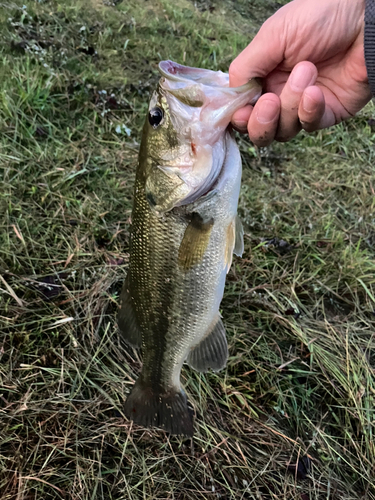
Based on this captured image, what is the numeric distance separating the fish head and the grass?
1.32 meters

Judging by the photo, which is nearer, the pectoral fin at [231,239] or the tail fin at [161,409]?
the pectoral fin at [231,239]

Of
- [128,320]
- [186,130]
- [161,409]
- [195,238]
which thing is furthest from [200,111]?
[161,409]

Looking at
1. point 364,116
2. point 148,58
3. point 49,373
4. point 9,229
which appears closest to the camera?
point 49,373

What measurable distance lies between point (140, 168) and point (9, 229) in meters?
1.54

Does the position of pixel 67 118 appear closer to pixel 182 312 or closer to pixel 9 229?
pixel 9 229

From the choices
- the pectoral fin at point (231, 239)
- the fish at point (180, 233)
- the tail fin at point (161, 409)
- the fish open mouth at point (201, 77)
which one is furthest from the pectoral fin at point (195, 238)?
the tail fin at point (161, 409)

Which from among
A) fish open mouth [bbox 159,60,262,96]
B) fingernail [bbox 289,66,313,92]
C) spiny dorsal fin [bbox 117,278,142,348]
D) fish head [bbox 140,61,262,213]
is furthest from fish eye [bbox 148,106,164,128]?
spiny dorsal fin [bbox 117,278,142,348]

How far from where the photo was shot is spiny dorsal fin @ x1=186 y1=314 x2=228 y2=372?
1.77 m

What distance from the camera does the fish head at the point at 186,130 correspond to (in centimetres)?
139

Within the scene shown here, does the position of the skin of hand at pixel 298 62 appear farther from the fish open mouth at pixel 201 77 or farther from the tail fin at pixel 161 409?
the tail fin at pixel 161 409

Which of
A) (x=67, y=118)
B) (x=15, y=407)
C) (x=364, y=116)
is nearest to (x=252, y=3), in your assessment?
(x=364, y=116)

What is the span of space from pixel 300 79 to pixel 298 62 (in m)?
0.29

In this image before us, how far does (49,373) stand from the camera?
7.34ft

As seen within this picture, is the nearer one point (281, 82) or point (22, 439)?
point (281, 82)
